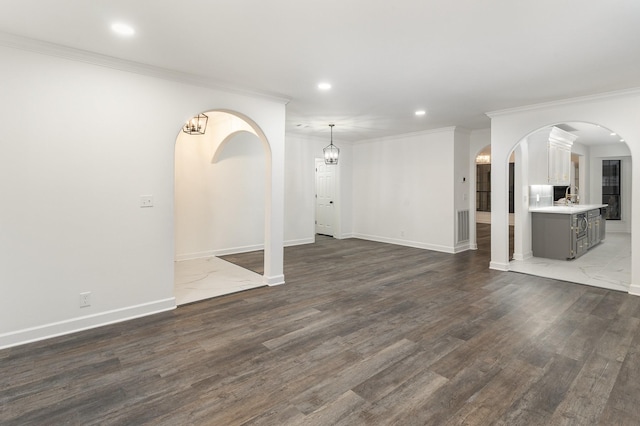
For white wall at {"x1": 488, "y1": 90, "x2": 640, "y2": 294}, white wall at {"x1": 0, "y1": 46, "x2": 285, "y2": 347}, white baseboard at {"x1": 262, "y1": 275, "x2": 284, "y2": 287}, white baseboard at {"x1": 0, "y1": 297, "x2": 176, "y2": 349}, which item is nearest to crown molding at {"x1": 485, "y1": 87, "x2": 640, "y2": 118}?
white wall at {"x1": 488, "y1": 90, "x2": 640, "y2": 294}

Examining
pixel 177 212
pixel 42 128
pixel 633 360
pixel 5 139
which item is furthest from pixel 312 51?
pixel 177 212

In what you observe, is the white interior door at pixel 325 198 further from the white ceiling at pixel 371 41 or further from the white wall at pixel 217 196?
the white ceiling at pixel 371 41

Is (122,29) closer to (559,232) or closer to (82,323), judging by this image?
(82,323)

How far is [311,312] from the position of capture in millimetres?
3754

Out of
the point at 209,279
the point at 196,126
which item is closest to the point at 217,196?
the point at 196,126

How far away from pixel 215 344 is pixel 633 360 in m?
3.50

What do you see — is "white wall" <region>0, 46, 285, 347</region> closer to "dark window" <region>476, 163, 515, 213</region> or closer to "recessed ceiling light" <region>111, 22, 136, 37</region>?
"recessed ceiling light" <region>111, 22, 136, 37</region>

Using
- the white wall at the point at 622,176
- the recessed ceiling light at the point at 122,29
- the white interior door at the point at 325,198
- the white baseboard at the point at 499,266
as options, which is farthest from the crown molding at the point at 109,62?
the white wall at the point at 622,176

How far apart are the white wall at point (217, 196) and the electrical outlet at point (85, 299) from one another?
3.05 meters

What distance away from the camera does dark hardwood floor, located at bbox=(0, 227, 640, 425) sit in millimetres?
2090

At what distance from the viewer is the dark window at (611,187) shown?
392 inches

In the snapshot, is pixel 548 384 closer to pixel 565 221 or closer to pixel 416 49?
pixel 416 49

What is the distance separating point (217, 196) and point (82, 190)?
3.62m

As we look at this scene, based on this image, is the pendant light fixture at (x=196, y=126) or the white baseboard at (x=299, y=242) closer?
the pendant light fixture at (x=196, y=126)
